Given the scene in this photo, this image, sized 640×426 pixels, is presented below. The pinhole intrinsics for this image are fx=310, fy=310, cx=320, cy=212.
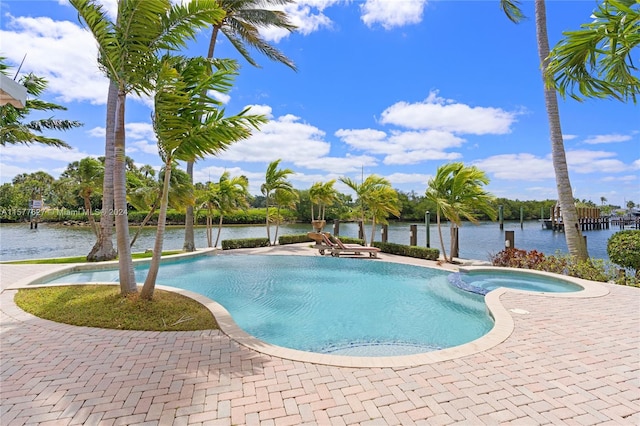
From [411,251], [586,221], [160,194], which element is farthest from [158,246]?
[586,221]

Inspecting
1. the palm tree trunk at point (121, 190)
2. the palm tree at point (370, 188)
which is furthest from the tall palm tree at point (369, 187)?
the palm tree trunk at point (121, 190)

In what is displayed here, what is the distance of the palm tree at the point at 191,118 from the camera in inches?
187

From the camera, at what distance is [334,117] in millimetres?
20047

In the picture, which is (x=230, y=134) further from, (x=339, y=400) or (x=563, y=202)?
(x=563, y=202)

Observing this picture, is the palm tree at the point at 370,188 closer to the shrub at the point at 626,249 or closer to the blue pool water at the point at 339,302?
the blue pool water at the point at 339,302

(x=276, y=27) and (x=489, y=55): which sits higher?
(x=276, y=27)

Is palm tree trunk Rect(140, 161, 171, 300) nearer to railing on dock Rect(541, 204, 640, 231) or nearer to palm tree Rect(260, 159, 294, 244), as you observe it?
palm tree Rect(260, 159, 294, 244)

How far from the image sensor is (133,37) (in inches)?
189

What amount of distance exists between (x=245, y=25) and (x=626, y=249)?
15674mm

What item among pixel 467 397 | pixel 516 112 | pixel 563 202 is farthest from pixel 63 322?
Result: pixel 516 112

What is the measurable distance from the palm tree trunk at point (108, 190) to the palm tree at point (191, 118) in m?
1.78

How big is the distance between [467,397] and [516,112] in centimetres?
1378

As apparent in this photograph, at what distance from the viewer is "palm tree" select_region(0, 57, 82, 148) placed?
9250 mm

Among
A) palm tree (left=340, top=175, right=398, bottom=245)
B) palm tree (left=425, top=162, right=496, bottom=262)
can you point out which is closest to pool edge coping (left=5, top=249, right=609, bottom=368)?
palm tree (left=425, top=162, right=496, bottom=262)
